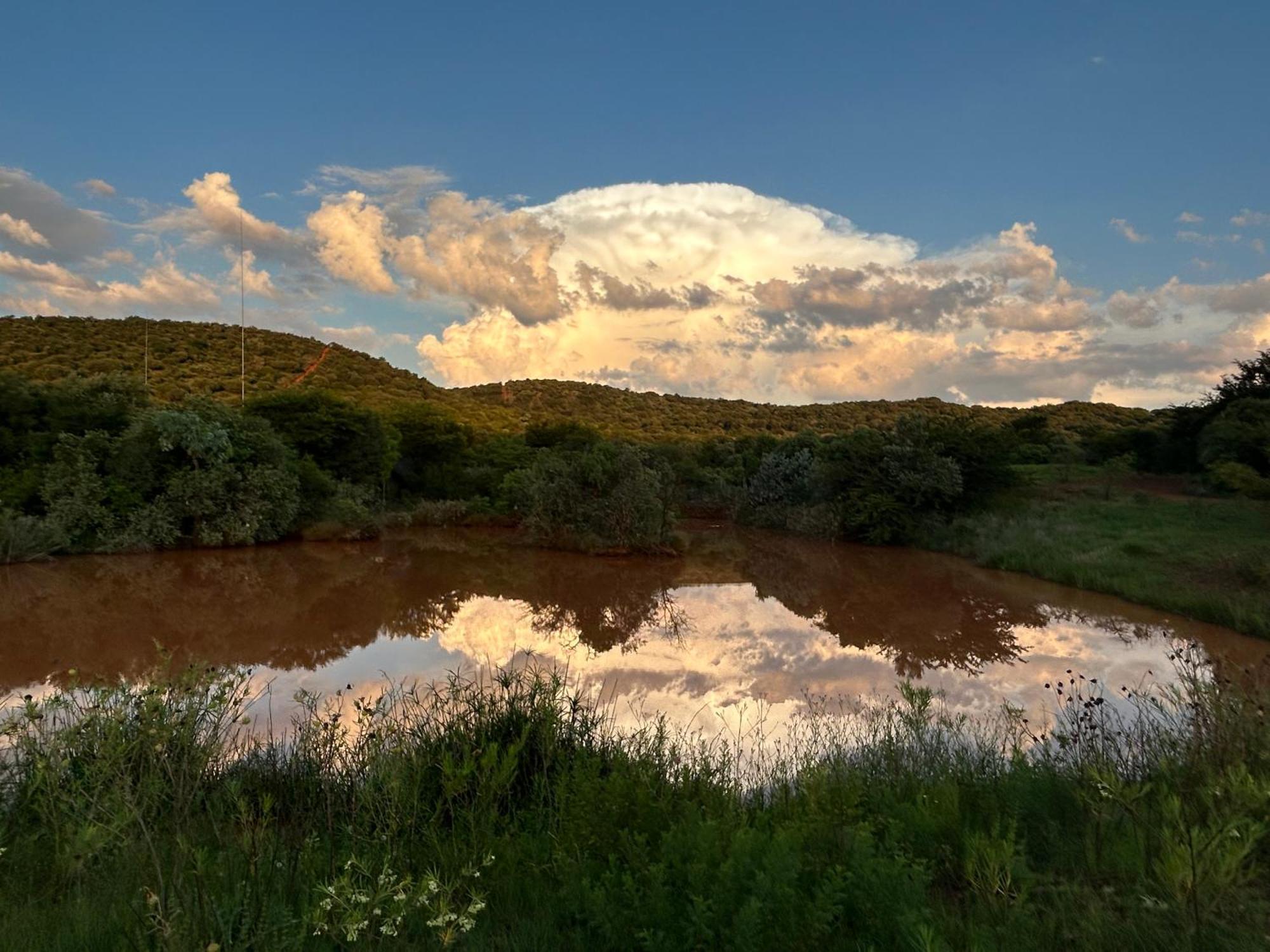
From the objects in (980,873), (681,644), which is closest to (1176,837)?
(980,873)

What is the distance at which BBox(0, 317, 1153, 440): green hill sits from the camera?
120ft

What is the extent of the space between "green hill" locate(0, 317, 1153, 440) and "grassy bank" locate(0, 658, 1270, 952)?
27324mm

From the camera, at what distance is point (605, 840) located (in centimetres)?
324

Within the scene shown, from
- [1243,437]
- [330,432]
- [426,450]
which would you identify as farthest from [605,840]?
[426,450]

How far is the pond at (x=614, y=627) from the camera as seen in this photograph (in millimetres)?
8953

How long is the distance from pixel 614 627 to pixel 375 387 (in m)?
37.3

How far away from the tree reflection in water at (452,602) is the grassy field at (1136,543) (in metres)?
0.49

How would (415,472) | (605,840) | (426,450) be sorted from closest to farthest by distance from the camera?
1. (605,840)
2. (415,472)
3. (426,450)

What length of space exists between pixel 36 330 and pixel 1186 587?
4952 centimetres

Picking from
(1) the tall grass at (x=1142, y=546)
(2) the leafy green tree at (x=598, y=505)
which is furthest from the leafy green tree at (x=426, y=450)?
(1) the tall grass at (x=1142, y=546)

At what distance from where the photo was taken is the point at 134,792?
13.4ft

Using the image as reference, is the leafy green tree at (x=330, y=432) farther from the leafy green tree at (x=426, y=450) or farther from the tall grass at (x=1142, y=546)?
the tall grass at (x=1142, y=546)

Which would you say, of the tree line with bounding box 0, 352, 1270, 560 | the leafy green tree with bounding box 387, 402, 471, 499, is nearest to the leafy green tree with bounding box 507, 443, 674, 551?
the tree line with bounding box 0, 352, 1270, 560

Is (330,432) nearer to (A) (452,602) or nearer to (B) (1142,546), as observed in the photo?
(A) (452,602)
